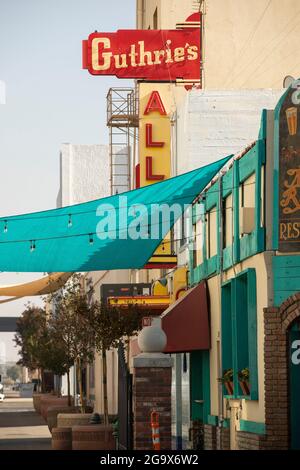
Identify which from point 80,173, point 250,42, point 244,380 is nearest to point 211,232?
point 244,380

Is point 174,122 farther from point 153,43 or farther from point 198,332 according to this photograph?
point 198,332

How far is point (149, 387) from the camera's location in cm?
2603

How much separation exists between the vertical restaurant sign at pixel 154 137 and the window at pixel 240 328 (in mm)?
14344

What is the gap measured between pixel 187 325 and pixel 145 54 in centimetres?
1701

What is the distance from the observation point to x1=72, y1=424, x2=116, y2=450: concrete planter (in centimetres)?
3072

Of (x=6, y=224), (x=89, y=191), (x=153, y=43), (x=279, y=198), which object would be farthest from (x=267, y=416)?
(x=89, y=191)

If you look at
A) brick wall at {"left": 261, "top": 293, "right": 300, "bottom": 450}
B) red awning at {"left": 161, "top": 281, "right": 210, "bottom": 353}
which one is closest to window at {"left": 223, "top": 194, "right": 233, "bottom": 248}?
red awning at {"left": 161, "top": 281, "right": 210, "bottom": 353}

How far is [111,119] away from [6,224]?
2095 centimetres

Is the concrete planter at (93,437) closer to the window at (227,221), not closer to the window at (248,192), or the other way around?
the window at (227,221)

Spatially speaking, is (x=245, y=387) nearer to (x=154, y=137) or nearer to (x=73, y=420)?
(x=73, y=420)

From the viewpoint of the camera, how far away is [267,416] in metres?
23.3

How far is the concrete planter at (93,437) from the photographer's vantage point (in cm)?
3072

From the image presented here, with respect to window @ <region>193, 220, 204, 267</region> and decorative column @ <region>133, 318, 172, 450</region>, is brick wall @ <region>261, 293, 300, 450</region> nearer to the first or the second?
decorative column @ <region>133, 318, 172, 450</region>

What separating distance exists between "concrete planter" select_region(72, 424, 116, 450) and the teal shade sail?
12.8 feet
